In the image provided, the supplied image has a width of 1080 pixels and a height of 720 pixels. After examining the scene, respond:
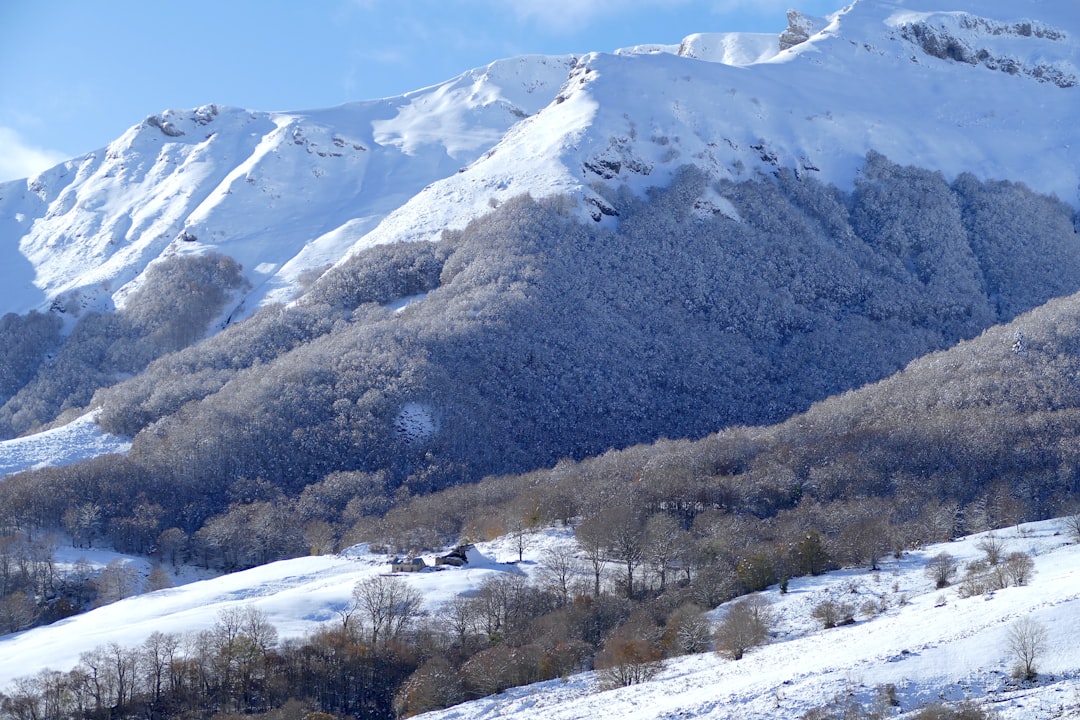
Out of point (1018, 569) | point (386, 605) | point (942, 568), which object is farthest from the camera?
point (386, 605)

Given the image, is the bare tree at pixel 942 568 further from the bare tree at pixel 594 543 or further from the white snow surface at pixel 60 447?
the white snow surface at pixel 60 447

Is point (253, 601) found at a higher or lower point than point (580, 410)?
lower

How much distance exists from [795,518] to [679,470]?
1674 centimetres

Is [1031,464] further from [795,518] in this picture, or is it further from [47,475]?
[47,475]

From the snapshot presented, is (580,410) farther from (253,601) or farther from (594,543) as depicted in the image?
(253,601)

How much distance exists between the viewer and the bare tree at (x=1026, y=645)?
5159 cm

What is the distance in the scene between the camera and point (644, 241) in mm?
193875

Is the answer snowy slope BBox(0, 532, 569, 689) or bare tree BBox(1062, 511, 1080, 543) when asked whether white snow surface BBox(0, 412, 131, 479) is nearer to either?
snowy slope BBox(0, 532, 569, 689)

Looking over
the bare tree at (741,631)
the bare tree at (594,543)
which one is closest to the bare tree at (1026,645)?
the bare tree at (741,631)

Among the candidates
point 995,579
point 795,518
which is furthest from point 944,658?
point 795,518

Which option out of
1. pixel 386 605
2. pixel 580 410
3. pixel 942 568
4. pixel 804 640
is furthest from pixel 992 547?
pixel 580 410

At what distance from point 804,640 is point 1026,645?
16.2m

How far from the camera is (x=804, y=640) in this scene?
220 feet

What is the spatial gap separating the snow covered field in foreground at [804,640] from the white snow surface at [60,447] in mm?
55368
